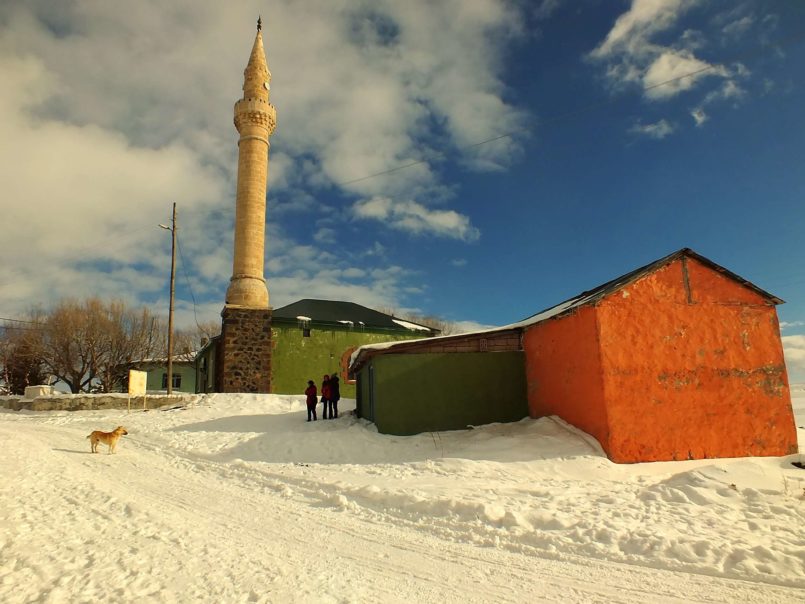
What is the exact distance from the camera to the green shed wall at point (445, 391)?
1245cm

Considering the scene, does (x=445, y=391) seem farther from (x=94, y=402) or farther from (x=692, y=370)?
(x=94, y=402)

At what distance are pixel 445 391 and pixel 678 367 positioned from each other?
5.38 metres

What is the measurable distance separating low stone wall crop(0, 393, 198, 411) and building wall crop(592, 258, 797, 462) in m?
16.0

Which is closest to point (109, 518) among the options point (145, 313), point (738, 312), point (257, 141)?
point (738, 312)

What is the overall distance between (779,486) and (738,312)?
14.8 ft

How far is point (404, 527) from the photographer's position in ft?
18.9

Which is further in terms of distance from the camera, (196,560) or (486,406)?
(486,406)

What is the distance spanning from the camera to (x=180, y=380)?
1483 inches

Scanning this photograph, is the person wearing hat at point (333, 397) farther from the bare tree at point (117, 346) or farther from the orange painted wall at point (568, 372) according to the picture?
the bare tree at point (117, 346)

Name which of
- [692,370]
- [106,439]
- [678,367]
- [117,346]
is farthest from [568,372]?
[117,346]

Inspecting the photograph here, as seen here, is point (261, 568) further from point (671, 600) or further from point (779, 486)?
point (779, 486)

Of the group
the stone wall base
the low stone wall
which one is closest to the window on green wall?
the stone wall base

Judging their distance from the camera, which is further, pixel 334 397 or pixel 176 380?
pixel 176 380

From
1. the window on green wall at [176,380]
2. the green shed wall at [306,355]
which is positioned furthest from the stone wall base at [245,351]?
the window on green wall at [176,380]
